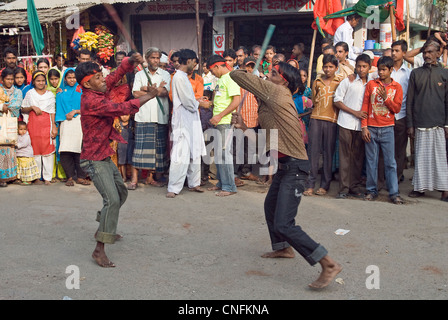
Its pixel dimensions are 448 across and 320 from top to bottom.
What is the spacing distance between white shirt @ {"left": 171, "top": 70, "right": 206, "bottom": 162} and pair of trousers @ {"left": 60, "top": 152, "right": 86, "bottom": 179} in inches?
66.6

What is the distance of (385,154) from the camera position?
7051 millimetres

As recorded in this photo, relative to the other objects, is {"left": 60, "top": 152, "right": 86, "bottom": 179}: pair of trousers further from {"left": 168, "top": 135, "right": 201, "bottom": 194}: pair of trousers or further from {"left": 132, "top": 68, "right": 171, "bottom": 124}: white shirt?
{"left": 168, "top": 135, "right": 201, "bottom": 194}: pair of trousers

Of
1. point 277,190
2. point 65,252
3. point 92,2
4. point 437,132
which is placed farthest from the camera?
point 92,2

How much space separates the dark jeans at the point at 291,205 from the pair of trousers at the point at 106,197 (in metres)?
1.38

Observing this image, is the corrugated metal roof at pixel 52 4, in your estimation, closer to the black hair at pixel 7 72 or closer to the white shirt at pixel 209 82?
the white shirt at pixel 209 82

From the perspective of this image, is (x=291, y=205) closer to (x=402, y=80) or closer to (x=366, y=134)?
(x=366, y=134)

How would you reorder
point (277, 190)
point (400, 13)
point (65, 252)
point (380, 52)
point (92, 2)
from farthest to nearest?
point (92, 2) → point (400, 13) → point (380, 52) → point (65, 252) → point (277, 190)

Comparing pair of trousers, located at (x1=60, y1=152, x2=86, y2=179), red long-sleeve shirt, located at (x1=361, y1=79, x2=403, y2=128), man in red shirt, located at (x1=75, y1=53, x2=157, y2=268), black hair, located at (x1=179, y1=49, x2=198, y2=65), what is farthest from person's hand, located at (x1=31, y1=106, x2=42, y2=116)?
red long-sleeve shirt, located at (x1=361, y1=79, x2=403, y2=128)

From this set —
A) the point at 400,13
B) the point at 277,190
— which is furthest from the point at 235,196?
the point at 400,13

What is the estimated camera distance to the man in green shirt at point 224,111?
7426 mm

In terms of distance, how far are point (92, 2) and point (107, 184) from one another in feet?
32.4

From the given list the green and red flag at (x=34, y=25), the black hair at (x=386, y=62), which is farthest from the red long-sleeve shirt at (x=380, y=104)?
the green and red flag at (x=34, y=25)

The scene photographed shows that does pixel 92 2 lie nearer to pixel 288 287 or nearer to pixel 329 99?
pixel 329 99

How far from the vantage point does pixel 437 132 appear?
23.4 ft
